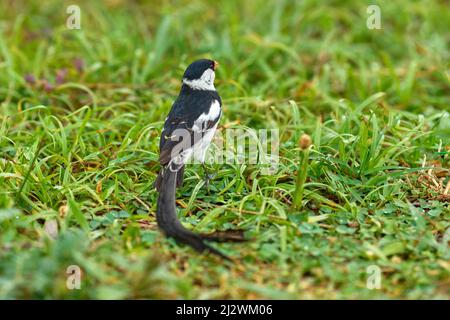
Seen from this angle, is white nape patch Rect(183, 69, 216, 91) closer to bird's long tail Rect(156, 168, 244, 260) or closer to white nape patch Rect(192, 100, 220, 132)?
white nape patch Rect(192, 100, 220, 132)

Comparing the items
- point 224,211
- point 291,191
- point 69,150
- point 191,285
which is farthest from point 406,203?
point 69,150

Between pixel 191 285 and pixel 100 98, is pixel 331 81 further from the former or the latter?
pixel 191 285

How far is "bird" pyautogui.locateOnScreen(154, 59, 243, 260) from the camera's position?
384 cm

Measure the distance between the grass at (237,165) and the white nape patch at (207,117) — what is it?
1.10ft

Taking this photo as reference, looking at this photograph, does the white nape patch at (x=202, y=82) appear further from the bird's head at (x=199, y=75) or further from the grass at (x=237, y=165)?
the grass at (x=237, y=165)

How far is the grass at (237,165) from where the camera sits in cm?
356

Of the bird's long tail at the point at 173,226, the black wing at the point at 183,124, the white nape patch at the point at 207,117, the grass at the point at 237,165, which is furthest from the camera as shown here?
the white nape patch at the point at 207,117

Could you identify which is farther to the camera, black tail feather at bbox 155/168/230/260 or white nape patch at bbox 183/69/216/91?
white nape patch at bbox 183/69/216/91

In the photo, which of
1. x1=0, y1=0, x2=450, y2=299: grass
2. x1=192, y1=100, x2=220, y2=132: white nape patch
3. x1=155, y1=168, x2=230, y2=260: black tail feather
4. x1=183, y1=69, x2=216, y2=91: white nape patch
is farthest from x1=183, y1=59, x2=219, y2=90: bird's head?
x1=155, y1=168, x2=230, y2=260: black tail feather

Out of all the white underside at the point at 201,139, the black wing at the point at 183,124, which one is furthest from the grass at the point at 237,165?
the black wing at the point at 183,124

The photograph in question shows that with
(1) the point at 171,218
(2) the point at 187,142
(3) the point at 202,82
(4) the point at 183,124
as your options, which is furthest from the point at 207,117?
(1) the point at 171,218

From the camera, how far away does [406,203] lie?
A: 4.33m

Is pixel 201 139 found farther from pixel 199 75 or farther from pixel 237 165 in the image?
pixel 199 75
